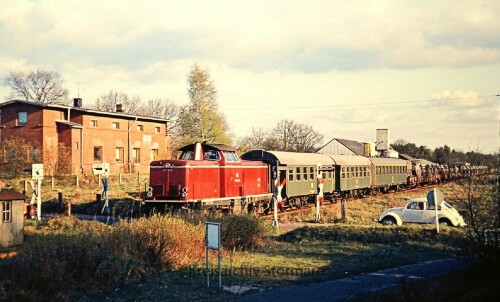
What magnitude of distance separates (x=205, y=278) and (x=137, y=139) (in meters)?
40.7

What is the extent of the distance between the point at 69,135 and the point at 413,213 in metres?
30.3

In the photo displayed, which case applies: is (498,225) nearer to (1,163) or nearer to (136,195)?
(136,195)

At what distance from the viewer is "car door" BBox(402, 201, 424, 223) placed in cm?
2477

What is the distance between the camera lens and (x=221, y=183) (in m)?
24.4

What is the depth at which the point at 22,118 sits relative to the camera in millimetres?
44969

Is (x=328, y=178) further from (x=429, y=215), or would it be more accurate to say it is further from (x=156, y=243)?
(x=156, y=243)

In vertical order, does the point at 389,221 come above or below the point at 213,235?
below

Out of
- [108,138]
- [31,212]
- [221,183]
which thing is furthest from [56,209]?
[108,138]

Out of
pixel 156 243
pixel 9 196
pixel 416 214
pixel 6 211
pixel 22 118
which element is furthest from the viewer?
pixel 22 118

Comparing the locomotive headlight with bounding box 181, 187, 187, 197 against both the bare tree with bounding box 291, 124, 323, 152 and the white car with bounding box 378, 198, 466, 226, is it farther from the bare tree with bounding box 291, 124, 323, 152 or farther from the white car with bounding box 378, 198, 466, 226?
the bare tree with bounding box 291, 124, 323, 152

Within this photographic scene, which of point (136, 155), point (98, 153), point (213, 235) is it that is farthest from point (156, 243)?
point (136, 155)

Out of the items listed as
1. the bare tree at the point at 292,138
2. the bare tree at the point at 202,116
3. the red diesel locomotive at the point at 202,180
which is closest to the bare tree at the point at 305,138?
the bare tree at the point at 292,138

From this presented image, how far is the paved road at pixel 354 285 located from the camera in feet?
35.2

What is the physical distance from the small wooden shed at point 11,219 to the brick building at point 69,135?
2203cm
